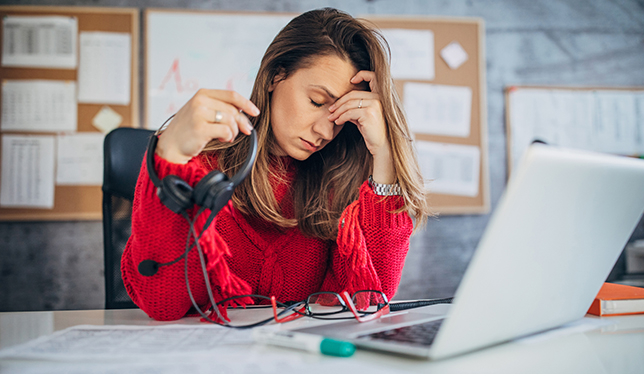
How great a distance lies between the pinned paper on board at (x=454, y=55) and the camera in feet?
6.71

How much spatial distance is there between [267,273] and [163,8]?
1.53m

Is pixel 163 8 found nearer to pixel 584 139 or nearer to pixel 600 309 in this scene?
pixel 600 309

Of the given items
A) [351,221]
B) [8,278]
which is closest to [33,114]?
[8,278]

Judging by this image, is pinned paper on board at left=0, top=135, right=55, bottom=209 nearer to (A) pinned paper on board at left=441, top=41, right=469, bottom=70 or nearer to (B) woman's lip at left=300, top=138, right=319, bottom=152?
(B) woman's lip at left=300, top=138, right=319, bottom=152

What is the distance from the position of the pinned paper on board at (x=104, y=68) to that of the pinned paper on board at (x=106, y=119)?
0.13 ft

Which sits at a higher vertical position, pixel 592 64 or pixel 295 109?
pixel 592 64

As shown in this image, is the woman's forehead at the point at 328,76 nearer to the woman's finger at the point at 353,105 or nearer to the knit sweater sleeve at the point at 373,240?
the woman's finger at the point at 353,105

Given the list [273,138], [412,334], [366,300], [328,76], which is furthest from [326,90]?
[412,334]

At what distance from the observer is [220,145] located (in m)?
0.89

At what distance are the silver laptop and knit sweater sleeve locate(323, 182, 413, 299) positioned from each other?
10.5 inches

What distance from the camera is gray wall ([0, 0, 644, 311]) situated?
184 centimetres

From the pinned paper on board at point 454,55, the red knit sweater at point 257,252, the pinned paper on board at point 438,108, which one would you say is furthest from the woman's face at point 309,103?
the pinned paper on board at point 454,55

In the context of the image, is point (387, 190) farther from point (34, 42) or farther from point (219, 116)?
point (34, 42)

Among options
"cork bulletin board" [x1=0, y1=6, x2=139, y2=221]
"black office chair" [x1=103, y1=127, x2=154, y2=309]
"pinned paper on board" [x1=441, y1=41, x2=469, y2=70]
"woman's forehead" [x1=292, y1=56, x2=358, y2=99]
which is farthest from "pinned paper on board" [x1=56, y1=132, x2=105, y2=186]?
"pinned paper on board" [x1=441, y1=41, x2=469, y2=70]
